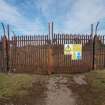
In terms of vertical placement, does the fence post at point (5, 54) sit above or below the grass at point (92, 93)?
above

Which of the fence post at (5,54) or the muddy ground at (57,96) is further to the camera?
the fence post at (5,54)

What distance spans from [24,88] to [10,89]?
0.62 metres

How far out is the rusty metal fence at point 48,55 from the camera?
13.9 m

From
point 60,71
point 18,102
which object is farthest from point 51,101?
point 60,71

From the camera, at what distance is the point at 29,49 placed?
14031 mm

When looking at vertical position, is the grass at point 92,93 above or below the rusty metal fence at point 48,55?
below

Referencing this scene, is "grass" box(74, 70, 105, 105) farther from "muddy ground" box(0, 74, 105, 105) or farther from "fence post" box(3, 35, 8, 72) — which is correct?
"fence post" box(3, 35, 8, 72)

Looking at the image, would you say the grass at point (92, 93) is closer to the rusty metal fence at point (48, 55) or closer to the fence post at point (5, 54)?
the rusty metal fence at point (48, 55)

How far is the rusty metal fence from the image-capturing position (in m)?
13.9

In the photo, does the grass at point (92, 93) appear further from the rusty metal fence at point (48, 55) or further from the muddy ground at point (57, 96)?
the rusty metal fence at point (48, 55)

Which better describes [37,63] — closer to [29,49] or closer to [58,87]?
[29,49]

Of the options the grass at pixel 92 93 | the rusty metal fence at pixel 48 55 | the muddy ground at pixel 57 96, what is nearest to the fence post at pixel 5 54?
the rusty metal fence at pixel 48 55

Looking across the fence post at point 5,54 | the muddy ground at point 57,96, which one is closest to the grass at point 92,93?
the muddy ground at point 57,96

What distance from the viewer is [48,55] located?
45.8ft
